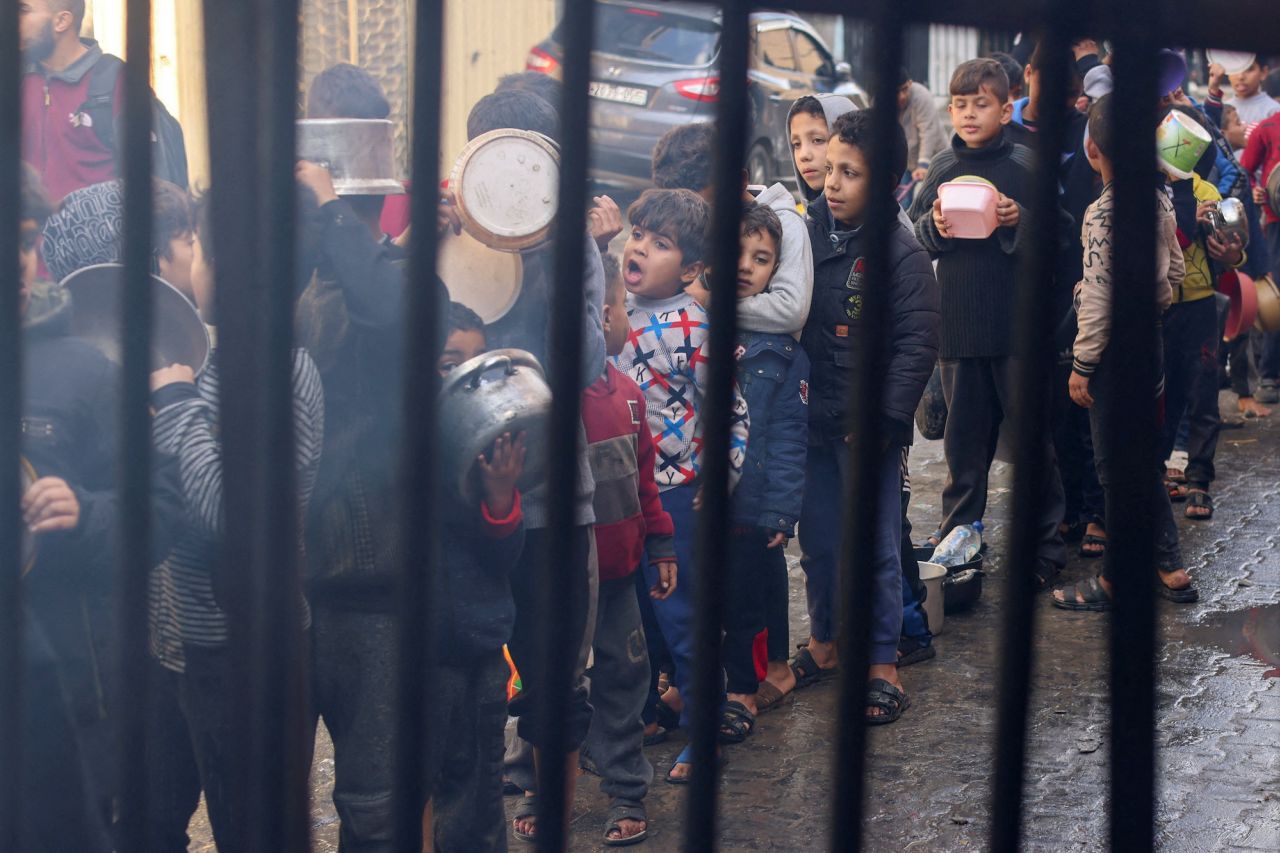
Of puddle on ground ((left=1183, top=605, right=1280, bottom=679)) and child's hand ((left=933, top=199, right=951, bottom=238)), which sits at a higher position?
child's hand ((left=933, top=199, right=951, bottom=238))

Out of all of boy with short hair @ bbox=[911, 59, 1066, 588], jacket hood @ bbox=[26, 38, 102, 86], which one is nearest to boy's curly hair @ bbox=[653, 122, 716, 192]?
boy with short hair @ bbox=[911, 59, 1066, 588]

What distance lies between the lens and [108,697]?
272cm

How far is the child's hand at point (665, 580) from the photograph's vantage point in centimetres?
392

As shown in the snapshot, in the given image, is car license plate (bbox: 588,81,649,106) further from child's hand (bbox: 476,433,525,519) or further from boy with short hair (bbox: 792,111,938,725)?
child's hand (bbox: 476,433,525,519)

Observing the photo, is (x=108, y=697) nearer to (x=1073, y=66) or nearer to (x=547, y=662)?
(x=547, y=662)

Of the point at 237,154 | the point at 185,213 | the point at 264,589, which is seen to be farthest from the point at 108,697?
the point at 237,154

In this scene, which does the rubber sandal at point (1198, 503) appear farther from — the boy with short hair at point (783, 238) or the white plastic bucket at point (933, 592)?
the boy with short hair at point (783, 238)

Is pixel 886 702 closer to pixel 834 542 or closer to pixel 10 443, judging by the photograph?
pixel 834 542

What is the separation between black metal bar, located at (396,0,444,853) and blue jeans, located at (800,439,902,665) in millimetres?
3196

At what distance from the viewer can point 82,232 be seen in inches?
110

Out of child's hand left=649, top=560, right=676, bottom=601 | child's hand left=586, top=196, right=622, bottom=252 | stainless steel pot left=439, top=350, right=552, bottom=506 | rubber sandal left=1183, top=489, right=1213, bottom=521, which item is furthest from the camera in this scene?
rubber sandal left=1183, top=489, right=1213, bottom=521

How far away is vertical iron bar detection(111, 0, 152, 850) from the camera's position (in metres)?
1.32

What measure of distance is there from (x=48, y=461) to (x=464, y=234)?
1012 millimetres

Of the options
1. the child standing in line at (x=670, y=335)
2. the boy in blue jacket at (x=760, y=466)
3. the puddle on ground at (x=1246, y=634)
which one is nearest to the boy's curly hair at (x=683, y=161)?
the boy in blue jacket at (x=760, y=466)
